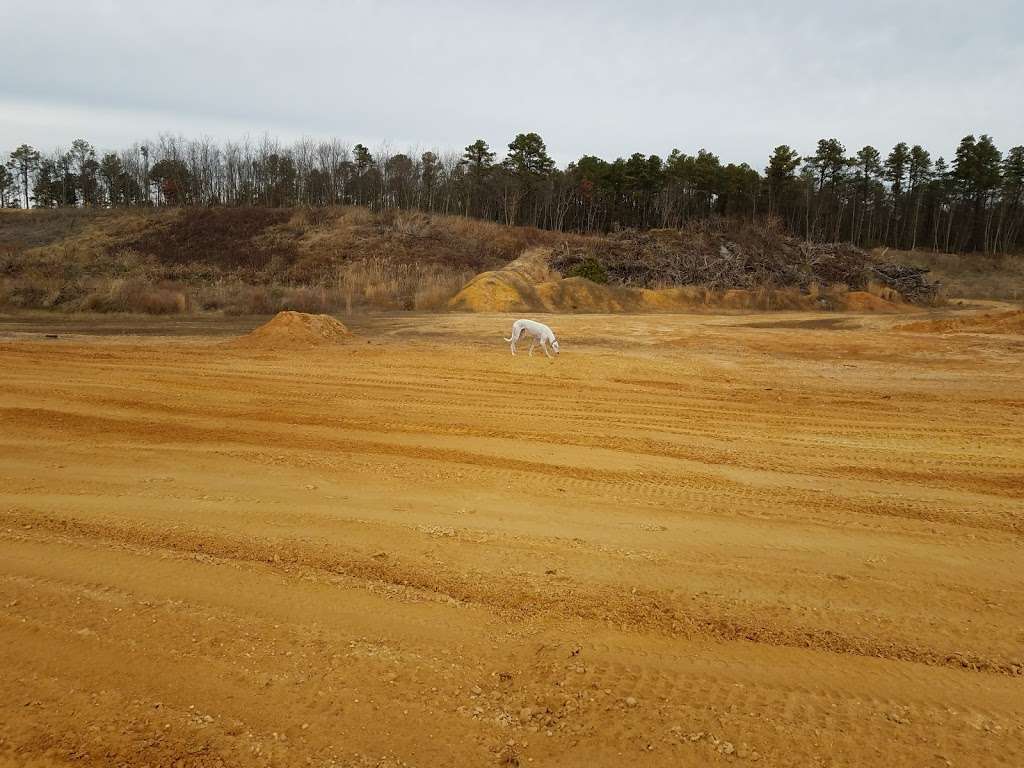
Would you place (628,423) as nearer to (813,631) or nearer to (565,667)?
(813,631)

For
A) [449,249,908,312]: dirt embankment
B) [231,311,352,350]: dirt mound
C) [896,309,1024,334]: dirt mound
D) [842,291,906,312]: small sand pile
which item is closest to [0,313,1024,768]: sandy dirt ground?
[231,311,352,350]: dirt mound

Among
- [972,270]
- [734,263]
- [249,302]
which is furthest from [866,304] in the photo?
[972,270]

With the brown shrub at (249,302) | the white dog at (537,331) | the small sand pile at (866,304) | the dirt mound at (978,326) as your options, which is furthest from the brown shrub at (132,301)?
the small sand pile at (866,304)

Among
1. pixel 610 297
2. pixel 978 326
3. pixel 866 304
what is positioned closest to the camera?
pixel 978 326

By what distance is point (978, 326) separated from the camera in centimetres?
2138

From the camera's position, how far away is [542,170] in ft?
233

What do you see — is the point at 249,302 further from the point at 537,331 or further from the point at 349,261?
the point at 349,261

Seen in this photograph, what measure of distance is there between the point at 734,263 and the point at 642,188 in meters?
35.2

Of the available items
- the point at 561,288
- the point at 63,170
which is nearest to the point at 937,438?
the point at 561,288

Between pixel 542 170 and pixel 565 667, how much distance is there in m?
72.6

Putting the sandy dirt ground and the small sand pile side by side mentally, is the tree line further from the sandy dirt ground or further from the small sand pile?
the sandy dirt ground

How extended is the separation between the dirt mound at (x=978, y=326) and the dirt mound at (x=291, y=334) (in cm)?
1962

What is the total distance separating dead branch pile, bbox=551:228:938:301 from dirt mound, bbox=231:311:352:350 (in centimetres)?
2239

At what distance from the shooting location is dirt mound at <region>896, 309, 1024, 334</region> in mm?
20422
